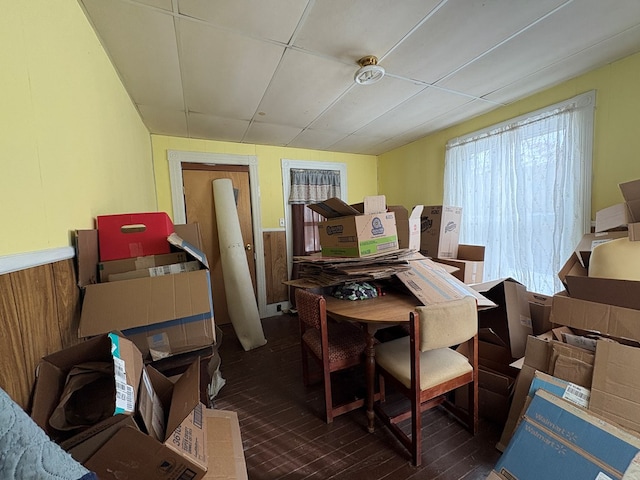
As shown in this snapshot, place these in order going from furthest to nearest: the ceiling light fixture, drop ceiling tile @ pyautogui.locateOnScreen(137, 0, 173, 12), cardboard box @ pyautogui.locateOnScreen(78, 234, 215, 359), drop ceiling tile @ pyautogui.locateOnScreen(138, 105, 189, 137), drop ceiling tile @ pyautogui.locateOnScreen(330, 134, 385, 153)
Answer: drop ceiling tile @ pyautogui.locateOnScreen(330, 134, 385, 153) < drop ceiling tile @ pyautogui.locateOnScreen(138, 105, 189, 137) < the ceiling light fixture < drop ceiling tile @ pyautogui.locateOnScreen(137, 0, 173, 12) < cardboard box @ pyautogui.locateOnScreen(78, 234, 215, 359)

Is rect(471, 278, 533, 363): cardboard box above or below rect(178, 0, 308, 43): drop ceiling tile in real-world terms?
below

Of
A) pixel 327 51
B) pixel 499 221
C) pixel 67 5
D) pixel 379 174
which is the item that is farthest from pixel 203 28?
pixel 379 174

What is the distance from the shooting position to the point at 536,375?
4.42ft

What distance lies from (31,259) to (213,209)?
102 inches

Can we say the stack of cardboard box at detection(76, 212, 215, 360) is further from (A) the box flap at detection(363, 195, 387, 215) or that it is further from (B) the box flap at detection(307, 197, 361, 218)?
(A) the box flap at detection(363, 195, 387, 215)

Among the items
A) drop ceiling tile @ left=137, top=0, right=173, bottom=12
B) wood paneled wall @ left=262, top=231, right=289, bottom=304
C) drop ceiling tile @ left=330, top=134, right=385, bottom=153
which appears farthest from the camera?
wood paneled wall @ left=262, top=231, right=289, bottom=304

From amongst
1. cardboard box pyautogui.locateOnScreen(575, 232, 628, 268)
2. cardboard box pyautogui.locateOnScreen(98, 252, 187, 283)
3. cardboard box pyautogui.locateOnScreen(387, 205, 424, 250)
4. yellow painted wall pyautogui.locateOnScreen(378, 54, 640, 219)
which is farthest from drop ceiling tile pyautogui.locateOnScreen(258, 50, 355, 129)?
cardboard box pyautogui.locateOnScreen(575, 232, 628, 268)

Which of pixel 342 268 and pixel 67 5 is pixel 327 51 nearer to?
pixel 67 5

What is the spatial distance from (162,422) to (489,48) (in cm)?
266

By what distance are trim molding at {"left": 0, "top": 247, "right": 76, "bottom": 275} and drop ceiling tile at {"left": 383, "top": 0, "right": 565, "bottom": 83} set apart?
205 cm

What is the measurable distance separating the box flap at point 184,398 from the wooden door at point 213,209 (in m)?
2.44

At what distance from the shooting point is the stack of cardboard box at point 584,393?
A: 105 centimetres

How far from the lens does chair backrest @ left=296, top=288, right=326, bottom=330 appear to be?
1.57m

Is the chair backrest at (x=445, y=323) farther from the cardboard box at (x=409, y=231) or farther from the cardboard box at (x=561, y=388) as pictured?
the cardboard box at (x=409, y=231)
